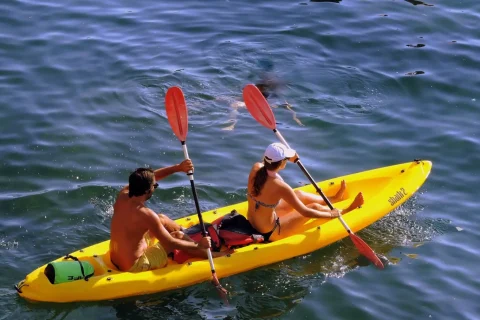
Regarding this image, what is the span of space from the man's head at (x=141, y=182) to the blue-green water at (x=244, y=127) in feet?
3.74

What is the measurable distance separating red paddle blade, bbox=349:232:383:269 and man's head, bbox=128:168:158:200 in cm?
246

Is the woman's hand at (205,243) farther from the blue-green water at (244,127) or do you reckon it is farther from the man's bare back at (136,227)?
the blue-green water at (244,127)

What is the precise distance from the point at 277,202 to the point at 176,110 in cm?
165

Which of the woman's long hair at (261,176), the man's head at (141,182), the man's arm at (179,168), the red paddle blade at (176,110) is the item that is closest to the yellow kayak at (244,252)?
the woman's long hair at (261,176)

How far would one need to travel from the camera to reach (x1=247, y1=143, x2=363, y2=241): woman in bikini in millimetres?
8008

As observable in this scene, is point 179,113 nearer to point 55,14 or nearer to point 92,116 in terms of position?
point 92,116

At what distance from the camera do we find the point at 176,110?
882 centimetres

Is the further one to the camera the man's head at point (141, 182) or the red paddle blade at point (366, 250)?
the red paddle blade at point (366, 250)

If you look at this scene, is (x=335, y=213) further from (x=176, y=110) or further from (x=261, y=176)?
(x=176, y=110)

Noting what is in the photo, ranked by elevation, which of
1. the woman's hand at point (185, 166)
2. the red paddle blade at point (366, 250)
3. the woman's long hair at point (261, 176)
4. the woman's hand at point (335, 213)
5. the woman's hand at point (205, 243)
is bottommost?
the red paddle blade at point (366, 250)

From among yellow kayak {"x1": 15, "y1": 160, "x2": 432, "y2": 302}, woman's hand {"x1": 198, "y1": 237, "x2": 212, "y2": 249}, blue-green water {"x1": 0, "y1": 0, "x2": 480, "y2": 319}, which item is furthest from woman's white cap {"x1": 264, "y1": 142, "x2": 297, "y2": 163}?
blue-green water {"x1": 0, "y1": 0, "x2": 480, "y2": 319}

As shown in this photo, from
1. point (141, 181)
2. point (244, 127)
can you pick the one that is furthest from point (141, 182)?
point (244, 127)

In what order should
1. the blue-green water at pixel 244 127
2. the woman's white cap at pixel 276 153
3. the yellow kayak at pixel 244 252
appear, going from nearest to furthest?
the yellow kayak at pixel 244 252 → the woman's white cap at pixel 276 153 → the blue-green water at pixel 244 127

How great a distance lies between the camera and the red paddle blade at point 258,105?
9.30 m
